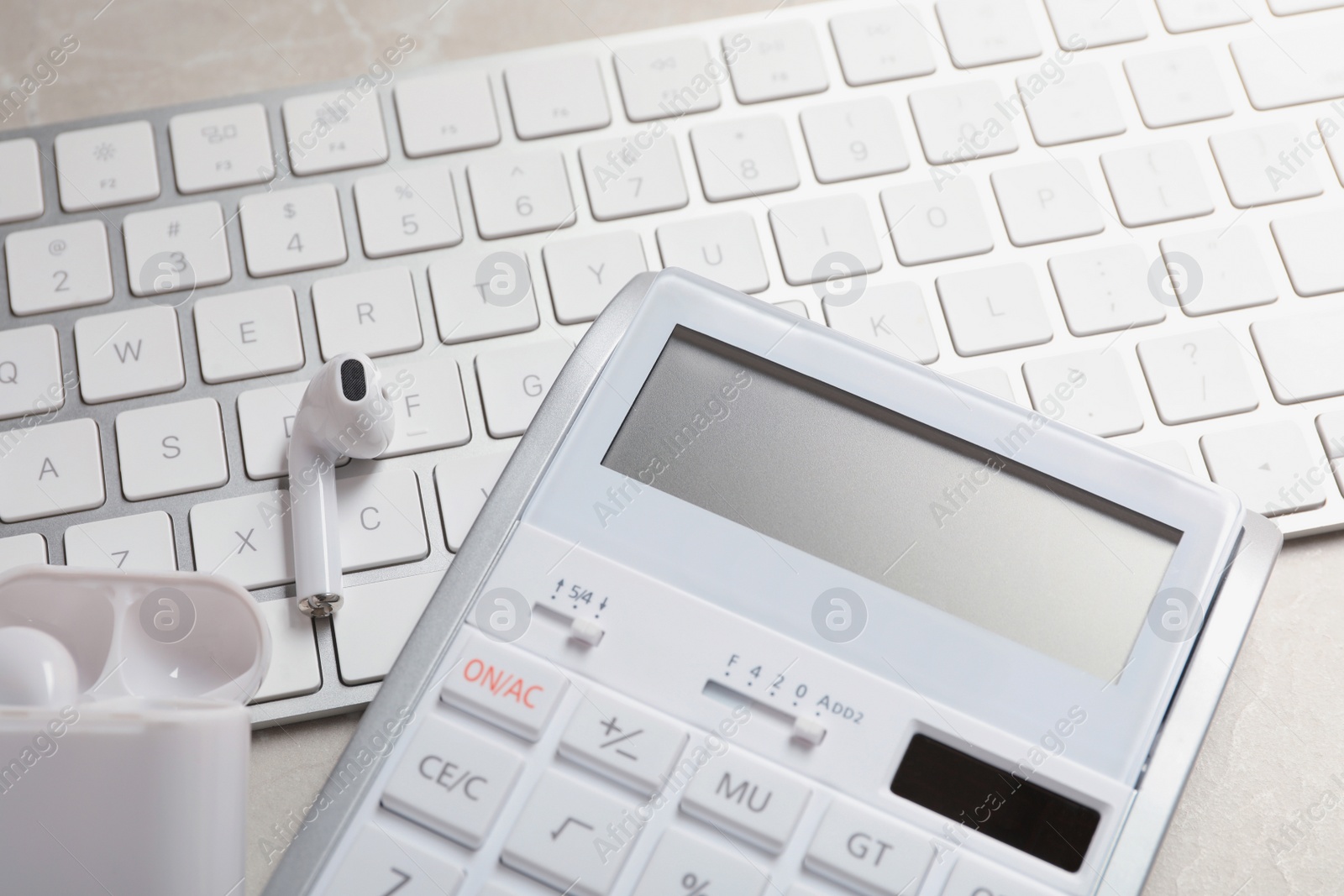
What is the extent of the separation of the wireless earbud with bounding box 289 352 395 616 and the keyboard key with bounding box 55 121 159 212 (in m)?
0.15

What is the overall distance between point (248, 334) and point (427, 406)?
0.27 feet

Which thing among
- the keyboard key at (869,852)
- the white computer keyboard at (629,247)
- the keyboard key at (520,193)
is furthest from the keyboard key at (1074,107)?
the keyboard key at (869,852)

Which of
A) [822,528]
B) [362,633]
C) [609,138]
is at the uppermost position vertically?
[609,138]

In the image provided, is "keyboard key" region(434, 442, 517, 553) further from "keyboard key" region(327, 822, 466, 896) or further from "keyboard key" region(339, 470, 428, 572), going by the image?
"keyboard key" region(327, 822, 466, 896)

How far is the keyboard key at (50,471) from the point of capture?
0.40m

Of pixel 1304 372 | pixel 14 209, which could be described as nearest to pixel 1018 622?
pixel 1304 372

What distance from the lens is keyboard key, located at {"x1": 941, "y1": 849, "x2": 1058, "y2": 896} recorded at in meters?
0.29

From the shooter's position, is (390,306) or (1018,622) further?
(390,306)

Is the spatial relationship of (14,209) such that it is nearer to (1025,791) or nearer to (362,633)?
(362,633)

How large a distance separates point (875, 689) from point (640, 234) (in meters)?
0.23

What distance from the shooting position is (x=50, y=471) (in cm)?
40

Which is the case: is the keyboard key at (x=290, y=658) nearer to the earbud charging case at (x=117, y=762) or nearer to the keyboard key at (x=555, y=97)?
the earbud charging case at (x=117, y=762)

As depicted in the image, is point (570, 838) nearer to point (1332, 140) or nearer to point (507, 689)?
point (507, 689)

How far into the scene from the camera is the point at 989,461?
0.33m
